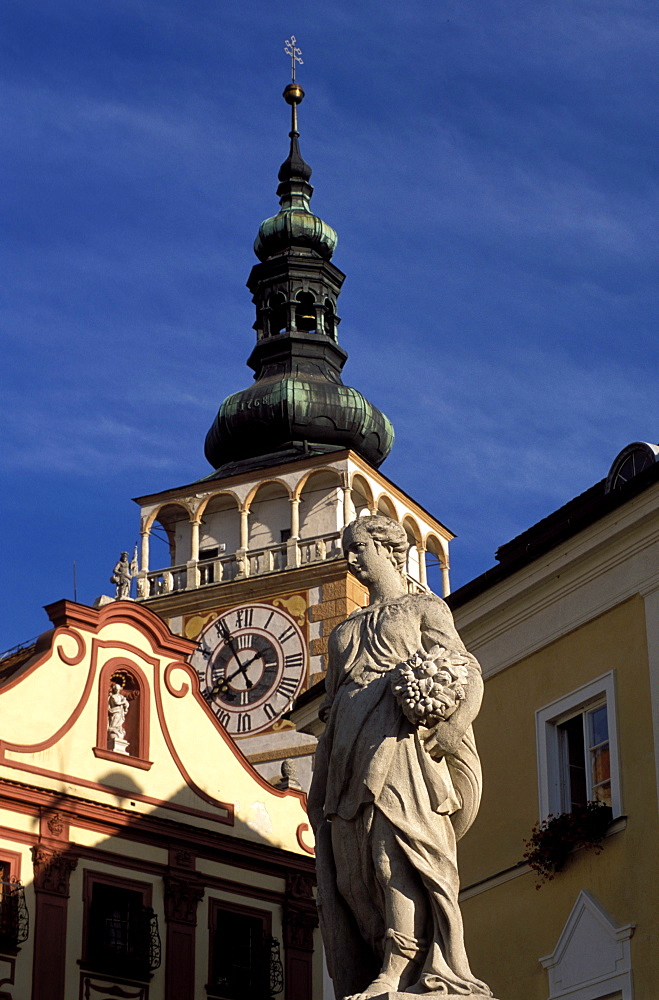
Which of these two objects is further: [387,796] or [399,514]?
[399,514]

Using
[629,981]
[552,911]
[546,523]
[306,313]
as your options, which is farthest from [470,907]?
[306,313]

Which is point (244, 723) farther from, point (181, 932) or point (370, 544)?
point (370, 544)

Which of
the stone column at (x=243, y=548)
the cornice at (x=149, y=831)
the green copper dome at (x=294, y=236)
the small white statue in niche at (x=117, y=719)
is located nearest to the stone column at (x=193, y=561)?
the stone column at (x=243, y=548)

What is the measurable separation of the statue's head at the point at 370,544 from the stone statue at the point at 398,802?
1.05 ft

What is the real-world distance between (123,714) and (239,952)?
380 centimetres

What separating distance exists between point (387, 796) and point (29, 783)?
18.4 m

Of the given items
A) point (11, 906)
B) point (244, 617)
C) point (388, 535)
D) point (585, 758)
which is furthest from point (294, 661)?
point (388, 535)

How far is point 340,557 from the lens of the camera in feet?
140

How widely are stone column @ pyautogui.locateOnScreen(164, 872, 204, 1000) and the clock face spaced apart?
15.2 m

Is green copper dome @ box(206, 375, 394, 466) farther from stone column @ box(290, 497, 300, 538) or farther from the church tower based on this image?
stone column @ box(290, 497, 300, 538)

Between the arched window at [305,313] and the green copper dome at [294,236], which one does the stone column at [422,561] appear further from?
the green copper dome at [294,236]

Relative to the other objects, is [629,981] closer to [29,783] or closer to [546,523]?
[546,523]

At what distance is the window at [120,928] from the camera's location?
24.1 m

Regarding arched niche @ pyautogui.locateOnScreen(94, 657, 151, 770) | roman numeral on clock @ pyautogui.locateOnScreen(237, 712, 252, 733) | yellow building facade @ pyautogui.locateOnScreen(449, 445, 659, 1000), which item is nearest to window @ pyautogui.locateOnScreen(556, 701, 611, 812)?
yellow building facade @ pyautogui.locateOnScreen(449, 445, 659, 1000)
